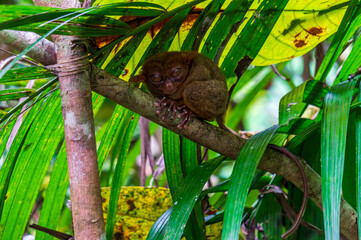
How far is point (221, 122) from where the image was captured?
108 inches

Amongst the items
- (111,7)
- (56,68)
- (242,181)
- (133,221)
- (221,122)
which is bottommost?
(242,181)

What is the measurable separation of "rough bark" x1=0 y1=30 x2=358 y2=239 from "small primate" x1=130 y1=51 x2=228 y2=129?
40 cm

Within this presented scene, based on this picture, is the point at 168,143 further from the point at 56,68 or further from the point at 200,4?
the point at 56,68

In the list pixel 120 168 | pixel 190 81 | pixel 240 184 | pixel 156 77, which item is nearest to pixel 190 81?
pixel 190 81

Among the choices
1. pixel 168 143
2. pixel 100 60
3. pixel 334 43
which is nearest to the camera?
pixel 100 60

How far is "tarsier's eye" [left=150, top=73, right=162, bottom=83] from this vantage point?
287cm

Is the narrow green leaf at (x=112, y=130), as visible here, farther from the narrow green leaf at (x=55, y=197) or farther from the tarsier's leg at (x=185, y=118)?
the tarsier's leg at (x=185, y=118)

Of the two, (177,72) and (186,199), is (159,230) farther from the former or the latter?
(177,72)

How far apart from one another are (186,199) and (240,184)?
318mm

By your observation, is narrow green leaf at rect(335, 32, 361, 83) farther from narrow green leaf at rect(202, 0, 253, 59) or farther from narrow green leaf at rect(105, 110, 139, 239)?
narrow green leaf at rect(105, 110, 139, 239)

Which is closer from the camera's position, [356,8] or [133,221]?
[356,8]

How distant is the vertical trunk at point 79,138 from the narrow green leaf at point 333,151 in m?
0.76

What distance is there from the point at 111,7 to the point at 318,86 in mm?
1129


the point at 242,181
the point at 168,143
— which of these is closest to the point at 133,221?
the point at 168,143
